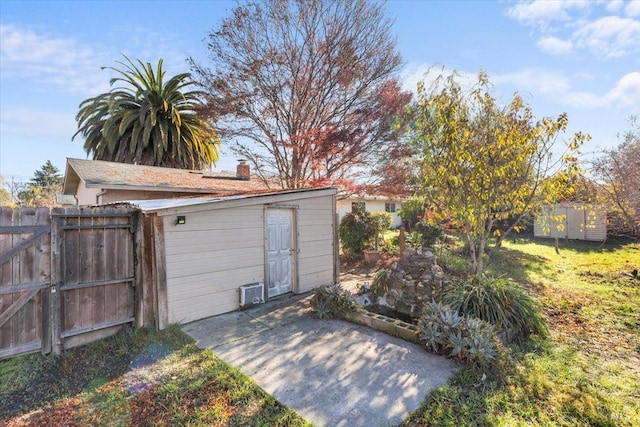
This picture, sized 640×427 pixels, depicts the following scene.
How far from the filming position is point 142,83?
15.5m

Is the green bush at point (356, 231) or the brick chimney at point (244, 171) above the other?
the brick chimney at point (244, 171)

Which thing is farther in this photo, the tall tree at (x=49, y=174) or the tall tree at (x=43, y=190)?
the tall tree at (x=49, y=174)

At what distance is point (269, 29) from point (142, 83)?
875 centimetres

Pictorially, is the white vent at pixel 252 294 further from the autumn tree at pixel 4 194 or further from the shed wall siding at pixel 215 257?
the autumn tree at pixel 4 194

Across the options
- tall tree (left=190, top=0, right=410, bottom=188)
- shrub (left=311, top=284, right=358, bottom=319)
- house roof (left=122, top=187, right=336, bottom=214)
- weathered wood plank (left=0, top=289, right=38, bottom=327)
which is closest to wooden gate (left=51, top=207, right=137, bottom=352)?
weathered wood plank (left=0, top=289, right=38, bottom=327)

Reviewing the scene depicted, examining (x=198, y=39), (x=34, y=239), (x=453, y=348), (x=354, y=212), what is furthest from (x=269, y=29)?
(x=453, y=348)

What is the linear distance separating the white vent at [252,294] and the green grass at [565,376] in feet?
13.1

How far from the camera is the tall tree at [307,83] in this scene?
1076 cm

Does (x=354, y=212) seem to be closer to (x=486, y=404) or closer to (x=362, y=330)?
(x=362, y=330)

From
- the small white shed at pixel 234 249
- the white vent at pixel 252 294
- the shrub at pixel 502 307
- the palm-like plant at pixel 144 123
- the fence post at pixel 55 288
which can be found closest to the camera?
the fence post at pixel 55 288

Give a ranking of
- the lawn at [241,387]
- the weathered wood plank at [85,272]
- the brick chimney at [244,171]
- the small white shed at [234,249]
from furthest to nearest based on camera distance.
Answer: the brick chimney at [244,171], the small white shed at [234,249], the weathered wood plank at [85,272], the lawn at [241,387]

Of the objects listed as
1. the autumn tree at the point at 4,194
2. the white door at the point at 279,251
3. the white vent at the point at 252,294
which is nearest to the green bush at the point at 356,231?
the white door at the point at 279,251

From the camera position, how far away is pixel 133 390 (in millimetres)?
3455

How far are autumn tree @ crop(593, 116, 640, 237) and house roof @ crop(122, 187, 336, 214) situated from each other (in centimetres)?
773
